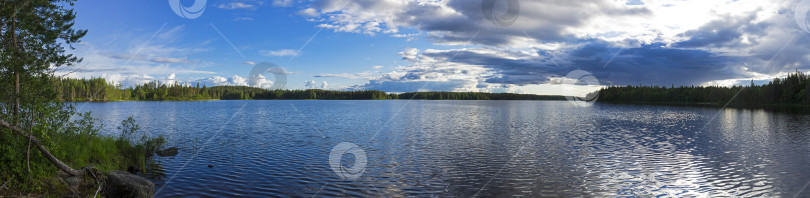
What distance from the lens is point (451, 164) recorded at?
27062mm

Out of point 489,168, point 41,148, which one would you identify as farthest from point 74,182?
point 489,168

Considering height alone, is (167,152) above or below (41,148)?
below

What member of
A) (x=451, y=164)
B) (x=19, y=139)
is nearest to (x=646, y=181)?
(x=451, y=164)

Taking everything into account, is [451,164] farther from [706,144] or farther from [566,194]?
[706,144]

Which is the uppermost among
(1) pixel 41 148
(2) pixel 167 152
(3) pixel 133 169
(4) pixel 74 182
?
(1) pixel 41 148

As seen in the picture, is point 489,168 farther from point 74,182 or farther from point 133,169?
point 133,169

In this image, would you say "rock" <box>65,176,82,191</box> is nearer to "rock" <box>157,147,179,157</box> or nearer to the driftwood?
the driftwood

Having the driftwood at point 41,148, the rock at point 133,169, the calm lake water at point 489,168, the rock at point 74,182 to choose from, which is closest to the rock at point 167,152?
the calm lake water at point 489,168

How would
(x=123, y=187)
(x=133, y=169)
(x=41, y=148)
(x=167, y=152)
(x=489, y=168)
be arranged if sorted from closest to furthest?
(x=41, y=148) < (x=123, y=187) < (x=133, y=169) < (x=489, y=168) < (x=167, y=152)

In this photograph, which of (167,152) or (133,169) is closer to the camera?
(133,169)

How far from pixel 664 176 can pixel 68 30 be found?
3597cm

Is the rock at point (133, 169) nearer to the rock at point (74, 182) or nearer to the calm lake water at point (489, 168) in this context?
the calm lake water at point (489, 168)

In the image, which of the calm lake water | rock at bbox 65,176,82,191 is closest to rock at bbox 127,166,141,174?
the calm lake water

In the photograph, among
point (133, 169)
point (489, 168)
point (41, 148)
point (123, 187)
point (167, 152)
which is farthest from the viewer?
point (167, 152)
